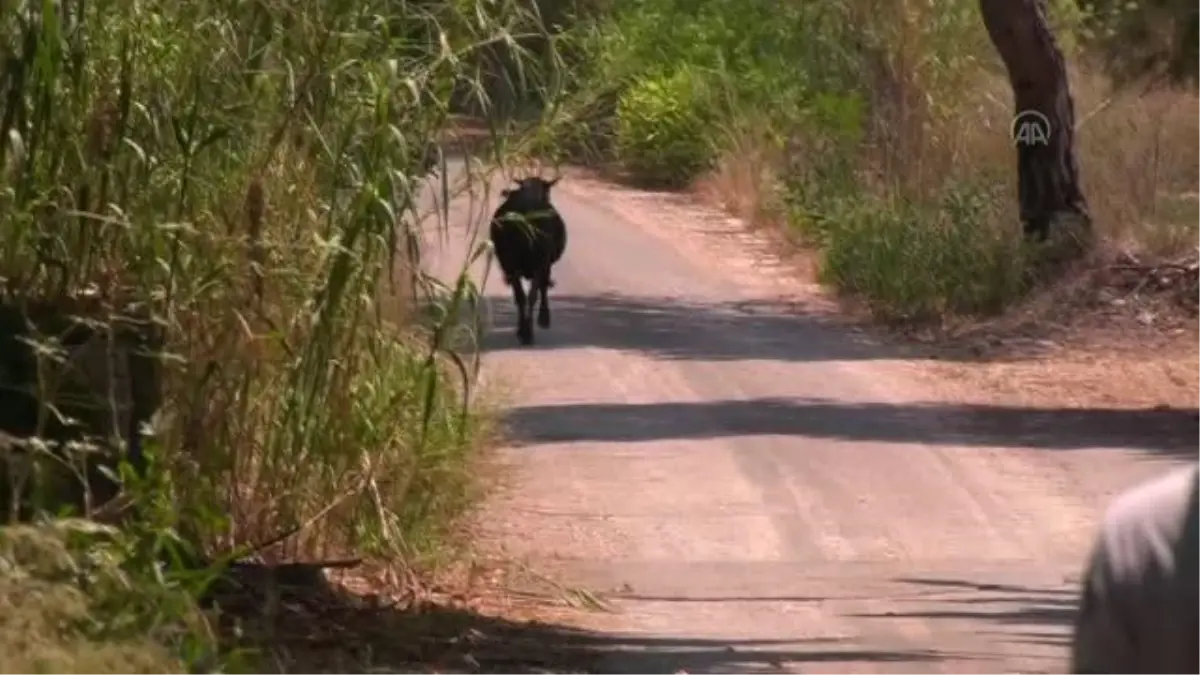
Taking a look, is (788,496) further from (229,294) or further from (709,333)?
(709,333)

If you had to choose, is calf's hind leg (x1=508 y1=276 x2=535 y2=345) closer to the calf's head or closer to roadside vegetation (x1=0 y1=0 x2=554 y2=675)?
the calf's head

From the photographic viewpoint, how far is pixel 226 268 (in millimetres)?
9422

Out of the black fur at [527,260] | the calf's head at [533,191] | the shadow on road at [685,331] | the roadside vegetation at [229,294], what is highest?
the roadside vegetation at [229,294]

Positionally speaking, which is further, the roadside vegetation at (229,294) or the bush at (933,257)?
the bush at (933,257)

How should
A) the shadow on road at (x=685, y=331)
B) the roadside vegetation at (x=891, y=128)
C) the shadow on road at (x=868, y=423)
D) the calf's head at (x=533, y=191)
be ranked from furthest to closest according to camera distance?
the roadside vegetation at (x=891, y=128) → the shadow on road at (x=685, y=331) → the calf's head at (x=533, y=191) → the shadow on road at (x=868, y=423)

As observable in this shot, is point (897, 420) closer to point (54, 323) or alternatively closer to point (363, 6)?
point (363, 6)

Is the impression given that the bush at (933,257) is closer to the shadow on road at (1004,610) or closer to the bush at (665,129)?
the shadow on road at (1004,610)

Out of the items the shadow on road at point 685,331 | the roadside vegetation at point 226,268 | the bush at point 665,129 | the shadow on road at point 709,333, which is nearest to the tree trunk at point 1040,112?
the shadow on road at point 709,333

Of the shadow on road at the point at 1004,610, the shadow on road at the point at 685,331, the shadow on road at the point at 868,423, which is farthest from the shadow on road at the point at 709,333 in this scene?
the shadow on road at the point at 1004,610

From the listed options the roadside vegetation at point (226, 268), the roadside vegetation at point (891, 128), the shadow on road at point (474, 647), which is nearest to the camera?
the roadside vegetation at point (226, 268)

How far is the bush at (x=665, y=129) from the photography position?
117 feet

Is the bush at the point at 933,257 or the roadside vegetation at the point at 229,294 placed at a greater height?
the roadside vegetation at the point at 229,294

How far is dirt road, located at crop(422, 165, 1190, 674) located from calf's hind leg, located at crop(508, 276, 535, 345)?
0.51 ft

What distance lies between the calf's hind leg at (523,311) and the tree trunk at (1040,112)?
13.6 feet
